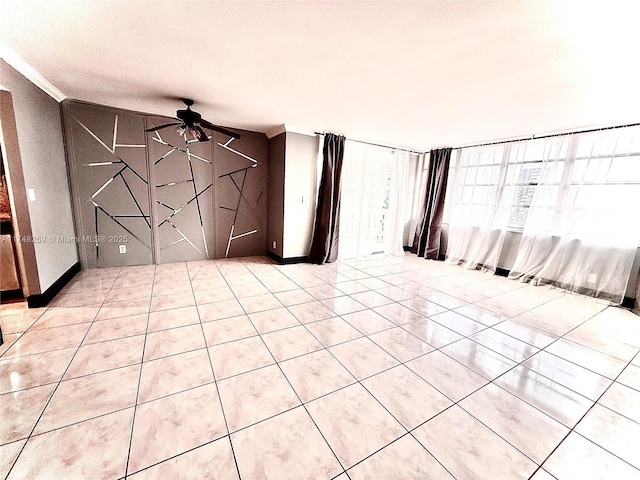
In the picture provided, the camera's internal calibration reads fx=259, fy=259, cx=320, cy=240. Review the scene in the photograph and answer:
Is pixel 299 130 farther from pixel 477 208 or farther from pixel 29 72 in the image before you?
pixel 477 208

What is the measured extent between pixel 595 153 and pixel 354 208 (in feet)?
11.8

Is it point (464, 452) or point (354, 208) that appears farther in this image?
point (354, 208)

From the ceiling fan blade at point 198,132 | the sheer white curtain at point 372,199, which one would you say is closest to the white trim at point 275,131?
the sheer white curtain at point 372,199

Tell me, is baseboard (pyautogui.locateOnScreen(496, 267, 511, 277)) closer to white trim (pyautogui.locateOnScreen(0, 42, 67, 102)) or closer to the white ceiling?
the white ceiling

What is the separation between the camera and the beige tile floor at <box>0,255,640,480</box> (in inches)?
50.4

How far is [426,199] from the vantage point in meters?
5.73

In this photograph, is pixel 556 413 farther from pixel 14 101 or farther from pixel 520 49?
pixel 14 101

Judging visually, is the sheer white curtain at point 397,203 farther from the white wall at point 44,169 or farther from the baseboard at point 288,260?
the white wall at point 44,169

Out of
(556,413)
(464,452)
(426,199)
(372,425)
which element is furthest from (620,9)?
(426,199)

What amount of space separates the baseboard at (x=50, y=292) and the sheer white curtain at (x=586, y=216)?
21.1 ft

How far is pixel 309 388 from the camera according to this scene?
174 cm

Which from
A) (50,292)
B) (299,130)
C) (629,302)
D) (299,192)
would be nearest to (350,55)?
(299,130)

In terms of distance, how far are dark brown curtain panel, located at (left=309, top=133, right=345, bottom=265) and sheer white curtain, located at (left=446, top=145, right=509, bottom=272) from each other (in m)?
2.47

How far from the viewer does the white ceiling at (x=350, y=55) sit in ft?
5.23
